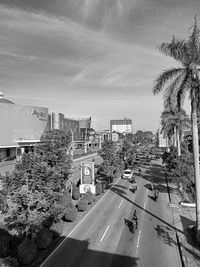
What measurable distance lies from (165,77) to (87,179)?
61.0 feet

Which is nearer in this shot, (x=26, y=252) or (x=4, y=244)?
(x=26, y=252)

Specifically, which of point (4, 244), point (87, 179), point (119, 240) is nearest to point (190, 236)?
point (119, 240)

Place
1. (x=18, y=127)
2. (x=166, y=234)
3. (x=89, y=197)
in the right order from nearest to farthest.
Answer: (x=166, y=234), (x=89, y=197), (x=18, y=127)

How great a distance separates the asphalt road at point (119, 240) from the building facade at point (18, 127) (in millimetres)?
52236

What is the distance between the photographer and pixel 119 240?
20.6 meters

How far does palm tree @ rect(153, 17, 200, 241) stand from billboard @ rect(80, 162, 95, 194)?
52.4ft

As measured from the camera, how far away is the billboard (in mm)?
34062

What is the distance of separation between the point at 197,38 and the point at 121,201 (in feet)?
71.5

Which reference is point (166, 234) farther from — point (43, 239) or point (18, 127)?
point (18, 127)

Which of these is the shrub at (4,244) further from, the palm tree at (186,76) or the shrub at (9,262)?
the palm tree at (186,76)

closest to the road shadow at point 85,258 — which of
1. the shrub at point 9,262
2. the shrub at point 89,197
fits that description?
the shrub at point 9,262

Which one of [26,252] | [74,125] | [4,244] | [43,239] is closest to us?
[26,252]

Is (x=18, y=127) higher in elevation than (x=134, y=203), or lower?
higher

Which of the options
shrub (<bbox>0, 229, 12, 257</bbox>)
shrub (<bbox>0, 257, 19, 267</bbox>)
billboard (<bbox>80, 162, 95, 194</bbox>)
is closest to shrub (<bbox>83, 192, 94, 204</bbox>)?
billboard (<bbox>80, 162, 95, 194</bbox>)
